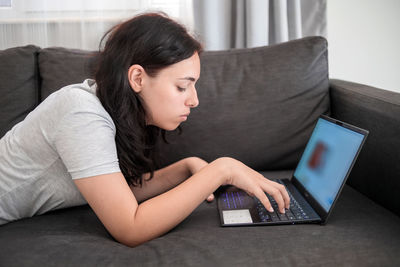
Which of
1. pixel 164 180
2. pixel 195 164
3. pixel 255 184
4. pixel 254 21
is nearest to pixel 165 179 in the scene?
pixel 164 180

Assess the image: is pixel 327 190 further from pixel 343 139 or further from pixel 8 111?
pixel 8 111

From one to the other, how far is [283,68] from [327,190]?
1.84ft

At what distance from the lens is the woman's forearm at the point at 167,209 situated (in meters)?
0.89

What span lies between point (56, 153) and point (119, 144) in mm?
147

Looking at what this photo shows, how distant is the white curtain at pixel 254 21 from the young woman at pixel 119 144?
907 mm

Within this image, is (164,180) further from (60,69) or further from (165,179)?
(60,69)

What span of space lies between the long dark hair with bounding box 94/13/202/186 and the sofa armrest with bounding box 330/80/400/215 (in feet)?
1.70

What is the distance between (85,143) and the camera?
0.90 meters

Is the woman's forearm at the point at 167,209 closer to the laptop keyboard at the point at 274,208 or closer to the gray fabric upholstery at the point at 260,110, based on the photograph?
the laptop keyboard at the point at 274,208

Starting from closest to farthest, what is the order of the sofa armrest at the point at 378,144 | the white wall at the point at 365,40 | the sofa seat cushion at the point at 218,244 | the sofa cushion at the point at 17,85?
the sofa seat cushion at the point at 218,244 → the sofa armrest at the point at 378,144 → the sofa cushion at the point at 17,85 → the white wall at the point at 365,40

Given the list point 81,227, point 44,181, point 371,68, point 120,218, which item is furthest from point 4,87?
point 371,68

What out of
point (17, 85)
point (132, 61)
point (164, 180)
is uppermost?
point (132, 61)

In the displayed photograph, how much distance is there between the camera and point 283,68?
4.68ft

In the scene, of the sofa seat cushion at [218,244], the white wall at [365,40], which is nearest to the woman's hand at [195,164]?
the sofa seat cushion at [218,244]
